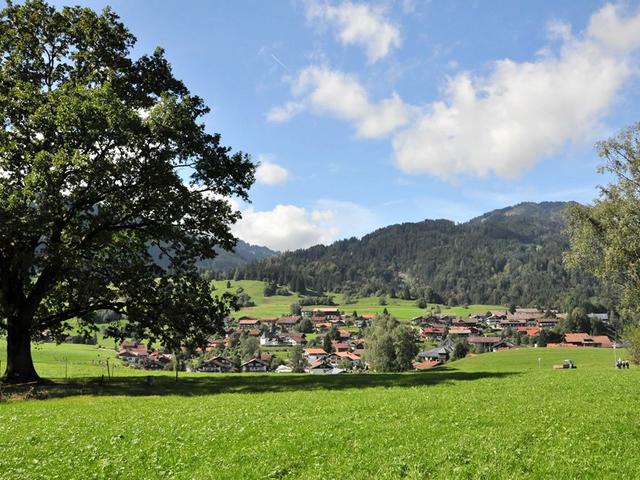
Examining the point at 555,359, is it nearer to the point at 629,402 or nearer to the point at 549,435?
the point at 629,402

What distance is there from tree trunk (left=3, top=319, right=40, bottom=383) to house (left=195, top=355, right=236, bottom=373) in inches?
4441

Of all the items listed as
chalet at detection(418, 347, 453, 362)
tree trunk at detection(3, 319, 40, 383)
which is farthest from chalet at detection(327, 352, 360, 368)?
tree trunk at detection(3, 319, 40, 383)

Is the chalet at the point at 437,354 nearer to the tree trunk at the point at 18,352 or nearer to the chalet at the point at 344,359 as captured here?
the chalet at the point at 344,359

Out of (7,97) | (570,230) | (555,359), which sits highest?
(7,97)

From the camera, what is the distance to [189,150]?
33688mm

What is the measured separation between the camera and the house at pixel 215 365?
145 metres

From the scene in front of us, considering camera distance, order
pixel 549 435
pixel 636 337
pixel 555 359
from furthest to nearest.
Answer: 1. pixel 555 359
2. pixel 636 337
3. pixel 549 435

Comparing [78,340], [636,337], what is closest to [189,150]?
[636,337]

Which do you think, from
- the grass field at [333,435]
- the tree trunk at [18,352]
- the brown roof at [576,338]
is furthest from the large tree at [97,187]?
the brown roof at [576,338]

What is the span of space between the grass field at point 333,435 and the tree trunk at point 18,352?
678cm

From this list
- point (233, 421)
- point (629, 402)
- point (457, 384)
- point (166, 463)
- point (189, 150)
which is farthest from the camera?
point (189, 150)

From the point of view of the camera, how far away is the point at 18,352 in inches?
1305

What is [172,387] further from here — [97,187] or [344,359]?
[344,359]

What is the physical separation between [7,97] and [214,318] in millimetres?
19588
